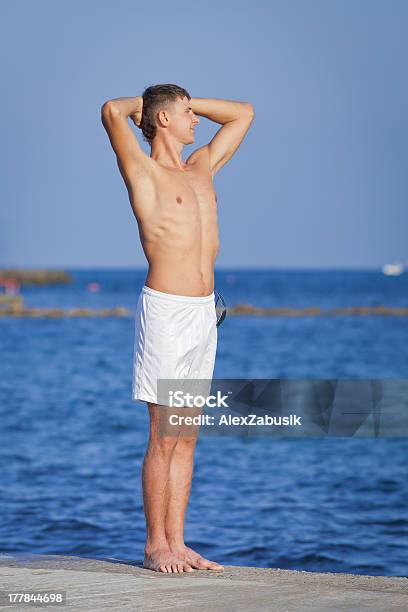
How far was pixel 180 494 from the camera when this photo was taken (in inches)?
206

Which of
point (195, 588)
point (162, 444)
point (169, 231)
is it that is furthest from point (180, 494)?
point (169, 231)

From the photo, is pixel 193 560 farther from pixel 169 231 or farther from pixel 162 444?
pixel 169 231

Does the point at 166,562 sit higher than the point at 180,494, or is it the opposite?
the point at 180,494

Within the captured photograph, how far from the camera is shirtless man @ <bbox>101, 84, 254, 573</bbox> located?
5.09 metres

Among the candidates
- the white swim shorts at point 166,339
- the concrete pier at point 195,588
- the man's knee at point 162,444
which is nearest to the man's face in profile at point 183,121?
the white swim shorts at point 166,339

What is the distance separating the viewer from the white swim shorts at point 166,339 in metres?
5.07

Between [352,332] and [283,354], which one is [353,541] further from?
[352,332]

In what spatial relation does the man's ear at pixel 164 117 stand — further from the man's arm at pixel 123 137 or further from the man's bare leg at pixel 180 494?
the man's bare leg at pixel 180 494

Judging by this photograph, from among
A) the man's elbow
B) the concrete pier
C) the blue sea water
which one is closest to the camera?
the concrete pier

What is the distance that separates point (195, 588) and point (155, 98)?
215 cm

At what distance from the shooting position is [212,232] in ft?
17.6

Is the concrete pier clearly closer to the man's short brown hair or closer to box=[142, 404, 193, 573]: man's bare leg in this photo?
box=[142, 404, 193, 573]: man's bare leg

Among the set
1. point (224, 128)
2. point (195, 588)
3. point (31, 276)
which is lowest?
point (195, 588)

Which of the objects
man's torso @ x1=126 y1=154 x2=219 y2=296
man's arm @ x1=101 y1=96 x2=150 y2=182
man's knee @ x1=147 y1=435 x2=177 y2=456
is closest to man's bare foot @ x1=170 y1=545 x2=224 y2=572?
man's knee @ x1=147 y1=435 x2=177 y2=456
